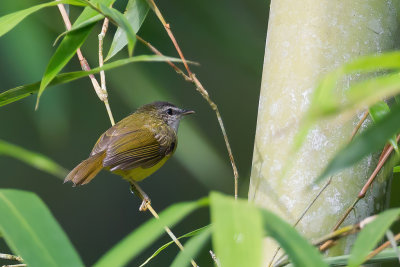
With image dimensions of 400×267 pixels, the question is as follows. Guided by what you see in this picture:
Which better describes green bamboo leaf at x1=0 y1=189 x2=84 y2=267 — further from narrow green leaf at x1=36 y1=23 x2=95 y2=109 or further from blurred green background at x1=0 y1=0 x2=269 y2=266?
blurred green background at x1=0 y1=0 x2=269 y2=266

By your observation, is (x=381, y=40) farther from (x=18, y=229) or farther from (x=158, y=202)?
(x=158, y=202)

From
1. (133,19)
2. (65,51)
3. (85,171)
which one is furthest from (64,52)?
(85,171)

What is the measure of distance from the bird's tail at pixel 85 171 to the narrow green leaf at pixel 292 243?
2.07 m

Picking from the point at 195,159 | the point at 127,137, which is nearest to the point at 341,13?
the point at 127,137

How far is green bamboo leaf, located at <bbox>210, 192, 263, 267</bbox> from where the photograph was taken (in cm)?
91


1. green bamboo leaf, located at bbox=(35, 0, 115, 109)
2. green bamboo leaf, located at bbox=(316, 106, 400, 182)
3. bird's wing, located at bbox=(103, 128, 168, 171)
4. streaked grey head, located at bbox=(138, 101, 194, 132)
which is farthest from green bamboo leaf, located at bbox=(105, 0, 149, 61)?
streaked grey head, located at bbox=(138, 101, 194, 132)

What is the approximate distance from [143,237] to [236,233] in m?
0.15

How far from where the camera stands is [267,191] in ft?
5.49

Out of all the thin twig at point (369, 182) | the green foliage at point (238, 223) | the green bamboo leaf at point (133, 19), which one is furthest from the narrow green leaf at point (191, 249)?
the green bamboo leaf at point (133, 19)

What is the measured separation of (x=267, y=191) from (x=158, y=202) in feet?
15.1

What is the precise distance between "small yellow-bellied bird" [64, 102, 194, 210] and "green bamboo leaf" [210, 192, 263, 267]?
6.98ft

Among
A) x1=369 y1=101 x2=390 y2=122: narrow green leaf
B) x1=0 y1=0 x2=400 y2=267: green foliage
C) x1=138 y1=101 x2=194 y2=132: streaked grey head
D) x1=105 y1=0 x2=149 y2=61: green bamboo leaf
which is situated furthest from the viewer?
x1=138 y1=101 x2=194 y2=132: streaked grey head

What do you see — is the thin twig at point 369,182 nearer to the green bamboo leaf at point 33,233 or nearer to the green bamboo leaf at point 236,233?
the green bamboo leaf at point 236,233

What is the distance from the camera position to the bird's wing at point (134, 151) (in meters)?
3.30
